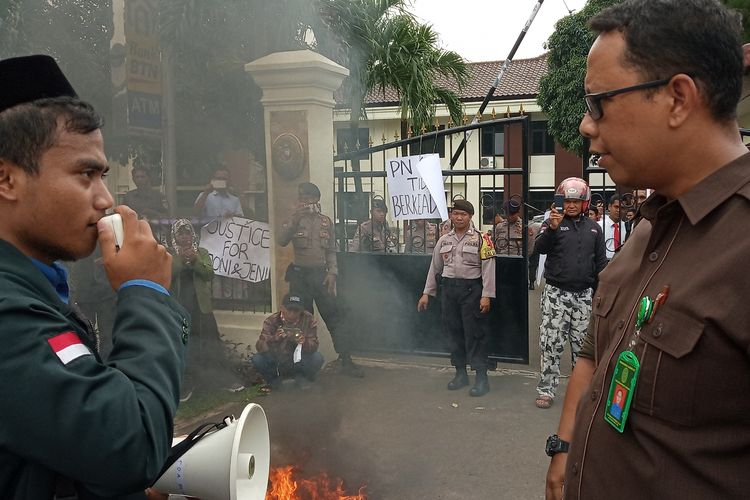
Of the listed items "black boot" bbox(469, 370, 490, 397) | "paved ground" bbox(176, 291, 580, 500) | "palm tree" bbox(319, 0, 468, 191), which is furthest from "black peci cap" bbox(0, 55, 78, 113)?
"palm tree" bbox(319, 0, 468, 191)

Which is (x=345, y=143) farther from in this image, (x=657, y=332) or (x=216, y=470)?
(x=657, y=332)

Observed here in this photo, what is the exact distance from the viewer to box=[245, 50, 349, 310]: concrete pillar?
6875 mm

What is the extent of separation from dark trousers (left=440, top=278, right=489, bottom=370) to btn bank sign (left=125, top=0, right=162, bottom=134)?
10.3 feet

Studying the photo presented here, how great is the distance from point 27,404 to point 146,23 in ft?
16.5

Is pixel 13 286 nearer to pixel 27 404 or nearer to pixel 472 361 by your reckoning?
pixel 27 404

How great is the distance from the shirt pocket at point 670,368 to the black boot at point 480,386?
490cm

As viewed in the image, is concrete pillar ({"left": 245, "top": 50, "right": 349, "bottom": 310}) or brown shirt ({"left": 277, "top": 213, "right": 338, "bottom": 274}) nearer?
brown shirt ({"left": 277, "top": 213, "right": 338, "bottom": 274})

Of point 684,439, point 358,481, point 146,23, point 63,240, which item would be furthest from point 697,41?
point 146,23

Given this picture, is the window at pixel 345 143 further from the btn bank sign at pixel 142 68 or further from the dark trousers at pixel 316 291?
the btn bank sign at pixel 142 68

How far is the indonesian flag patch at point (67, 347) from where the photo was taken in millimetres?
1156

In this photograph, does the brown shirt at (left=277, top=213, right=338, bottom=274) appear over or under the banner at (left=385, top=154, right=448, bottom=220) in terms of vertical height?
under

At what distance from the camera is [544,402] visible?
5.84m

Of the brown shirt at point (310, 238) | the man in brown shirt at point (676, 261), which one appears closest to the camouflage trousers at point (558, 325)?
the brown shirt at point (310, 238)

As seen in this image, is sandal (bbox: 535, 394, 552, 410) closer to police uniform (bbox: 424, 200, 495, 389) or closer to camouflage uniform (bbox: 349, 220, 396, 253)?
police uniform (bbox: 424, 200, 495, 389)
